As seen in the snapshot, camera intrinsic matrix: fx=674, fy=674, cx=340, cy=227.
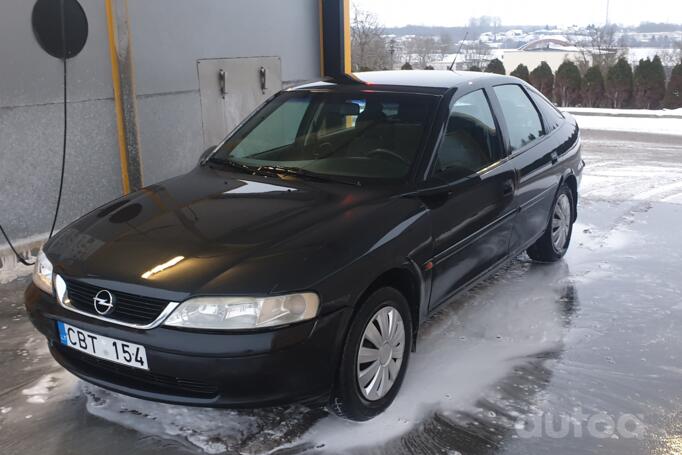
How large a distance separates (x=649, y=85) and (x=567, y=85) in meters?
2.50

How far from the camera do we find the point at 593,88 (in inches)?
869

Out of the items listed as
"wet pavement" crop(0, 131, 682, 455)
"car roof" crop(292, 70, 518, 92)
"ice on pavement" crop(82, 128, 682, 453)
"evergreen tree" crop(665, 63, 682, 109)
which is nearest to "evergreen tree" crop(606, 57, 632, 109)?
"evergreen tree" crop(665, 63, 682, 109)

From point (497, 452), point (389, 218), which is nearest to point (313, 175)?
point (389, 218)

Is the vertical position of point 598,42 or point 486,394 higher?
point 598,42

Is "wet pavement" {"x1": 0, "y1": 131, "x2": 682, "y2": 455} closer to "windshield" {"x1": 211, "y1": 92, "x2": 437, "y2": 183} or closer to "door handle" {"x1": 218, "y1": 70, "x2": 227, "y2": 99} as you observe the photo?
"windshield" {"x1": 211, "y1": 92, "x2": 437, "y2": 183}

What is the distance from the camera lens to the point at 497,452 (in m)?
2.92

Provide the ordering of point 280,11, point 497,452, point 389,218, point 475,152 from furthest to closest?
point 280,11 → point 475,152 → point 389,218 → point 497,452

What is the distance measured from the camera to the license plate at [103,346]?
8.89 feet

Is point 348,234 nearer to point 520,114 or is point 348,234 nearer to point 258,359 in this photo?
point 258,359

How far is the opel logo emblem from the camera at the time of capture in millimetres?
2761

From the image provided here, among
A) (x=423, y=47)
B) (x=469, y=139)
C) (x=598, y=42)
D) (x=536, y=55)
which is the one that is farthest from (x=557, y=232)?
(x=536, y=55)

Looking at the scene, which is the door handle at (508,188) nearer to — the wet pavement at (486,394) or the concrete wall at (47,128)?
the wet pavement at (486,394)

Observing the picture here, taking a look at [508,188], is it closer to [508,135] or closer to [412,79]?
[508,135]

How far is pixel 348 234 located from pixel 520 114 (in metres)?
2.32
